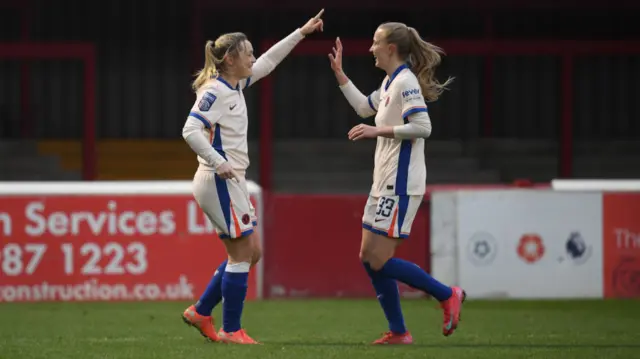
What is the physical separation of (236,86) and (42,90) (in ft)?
46.5

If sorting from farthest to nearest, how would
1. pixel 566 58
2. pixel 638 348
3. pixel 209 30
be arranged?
pixel 209 30 → pixel 566 58 → pixel 638 348

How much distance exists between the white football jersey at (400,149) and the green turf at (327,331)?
861mm

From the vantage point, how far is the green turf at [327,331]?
712 centimetres

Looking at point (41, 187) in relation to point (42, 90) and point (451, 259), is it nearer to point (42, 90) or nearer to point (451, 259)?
point (451, 259)

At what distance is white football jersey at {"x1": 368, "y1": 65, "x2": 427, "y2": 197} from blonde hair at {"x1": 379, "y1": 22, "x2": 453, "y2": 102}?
0.08m

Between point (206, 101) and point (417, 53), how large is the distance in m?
1.18

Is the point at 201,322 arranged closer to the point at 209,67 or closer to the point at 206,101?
the point at 206,101

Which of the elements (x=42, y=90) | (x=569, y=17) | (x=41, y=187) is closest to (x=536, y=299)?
(x=41, y=187)

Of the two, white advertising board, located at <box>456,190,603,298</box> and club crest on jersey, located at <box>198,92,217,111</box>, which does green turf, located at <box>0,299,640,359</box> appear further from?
club crest on jersey, located at <box>198,92,217,111</box>

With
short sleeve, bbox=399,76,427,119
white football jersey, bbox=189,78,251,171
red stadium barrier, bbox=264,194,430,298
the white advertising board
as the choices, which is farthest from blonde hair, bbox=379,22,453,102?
red stadium barrier, bbox=264,194,430,298

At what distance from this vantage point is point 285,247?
37.3 feet

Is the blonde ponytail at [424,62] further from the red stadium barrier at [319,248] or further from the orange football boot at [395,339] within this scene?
the red stadium barrier at [319,248]

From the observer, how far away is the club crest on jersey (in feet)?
24.4

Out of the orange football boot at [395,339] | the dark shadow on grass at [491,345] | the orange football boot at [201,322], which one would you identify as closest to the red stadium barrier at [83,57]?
the orange football boot at [201,322]
